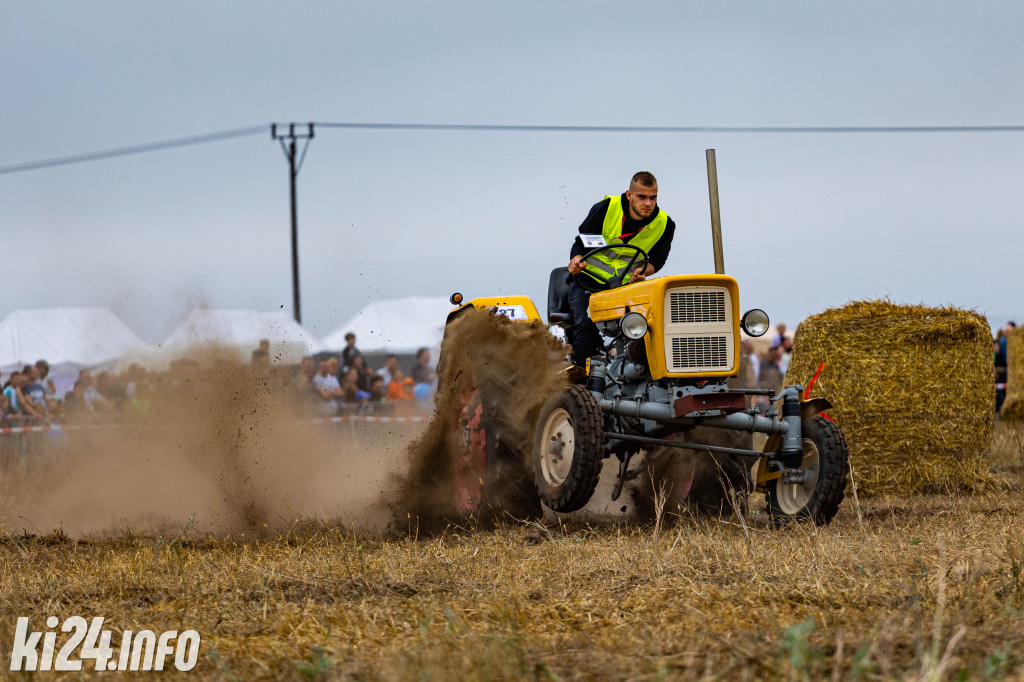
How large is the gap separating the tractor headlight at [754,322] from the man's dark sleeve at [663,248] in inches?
33.9

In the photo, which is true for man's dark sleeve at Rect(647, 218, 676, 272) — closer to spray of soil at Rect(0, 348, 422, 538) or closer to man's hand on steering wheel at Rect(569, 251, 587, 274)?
man's hand on steering wheel at Rect(569, 251, 587, 274)

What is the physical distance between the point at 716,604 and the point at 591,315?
10.5 feet

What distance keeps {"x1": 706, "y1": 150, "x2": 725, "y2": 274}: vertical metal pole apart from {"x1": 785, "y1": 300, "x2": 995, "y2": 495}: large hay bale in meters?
0.97

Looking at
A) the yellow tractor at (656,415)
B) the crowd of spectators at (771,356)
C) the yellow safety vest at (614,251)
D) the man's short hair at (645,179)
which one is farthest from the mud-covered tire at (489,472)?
the crowd of spectators at (771,356)

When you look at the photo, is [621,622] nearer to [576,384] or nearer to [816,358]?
[576,384]

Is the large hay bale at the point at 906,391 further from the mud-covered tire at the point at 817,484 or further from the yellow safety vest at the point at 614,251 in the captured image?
the yellow safety vest at the point at 614,251

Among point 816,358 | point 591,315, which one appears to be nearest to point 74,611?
point 591,315

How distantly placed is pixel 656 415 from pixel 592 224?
1.40 metres

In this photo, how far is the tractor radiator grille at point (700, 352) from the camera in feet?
20.7

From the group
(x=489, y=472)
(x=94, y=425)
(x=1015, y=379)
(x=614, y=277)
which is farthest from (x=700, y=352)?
(x=1015, y=379)

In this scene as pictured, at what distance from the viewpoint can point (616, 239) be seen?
695cm

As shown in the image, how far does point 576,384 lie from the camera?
21.7ft

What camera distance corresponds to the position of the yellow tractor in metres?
6.13

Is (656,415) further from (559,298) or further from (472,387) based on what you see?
(472,387)
